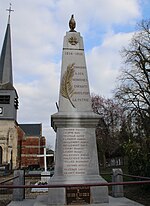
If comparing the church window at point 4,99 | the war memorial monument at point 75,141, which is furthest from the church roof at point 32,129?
the war memorial monument at point 75,141

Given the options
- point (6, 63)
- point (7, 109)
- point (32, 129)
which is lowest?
point (32, 129)

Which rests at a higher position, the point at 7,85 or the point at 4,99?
the point at 7,85

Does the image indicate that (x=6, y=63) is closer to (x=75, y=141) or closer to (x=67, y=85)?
(x=67, y=85)

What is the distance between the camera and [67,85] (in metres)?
8.38

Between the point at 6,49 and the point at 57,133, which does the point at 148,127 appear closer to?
the point at 57,133

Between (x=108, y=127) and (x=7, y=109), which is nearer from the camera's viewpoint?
(x=108, y=127)

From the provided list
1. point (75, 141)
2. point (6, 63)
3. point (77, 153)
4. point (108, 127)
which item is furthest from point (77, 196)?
point (6, 63)

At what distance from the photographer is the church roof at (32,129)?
79525mm

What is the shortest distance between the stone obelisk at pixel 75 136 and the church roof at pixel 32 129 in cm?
7111

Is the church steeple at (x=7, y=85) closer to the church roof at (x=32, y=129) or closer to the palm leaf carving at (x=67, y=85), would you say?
the church roof at (x=32, y=129)

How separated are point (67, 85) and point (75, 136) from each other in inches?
61.7

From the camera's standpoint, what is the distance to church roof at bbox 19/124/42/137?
79.5m

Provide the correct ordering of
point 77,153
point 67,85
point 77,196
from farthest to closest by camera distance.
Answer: point 67,85
point 77,153
point 77,196

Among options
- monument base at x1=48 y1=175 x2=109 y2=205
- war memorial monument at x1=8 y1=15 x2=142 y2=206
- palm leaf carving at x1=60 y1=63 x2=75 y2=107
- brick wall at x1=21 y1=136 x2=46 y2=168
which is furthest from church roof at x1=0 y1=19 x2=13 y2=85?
monument base at x1=48 y1=175 x2=109 y2=205
